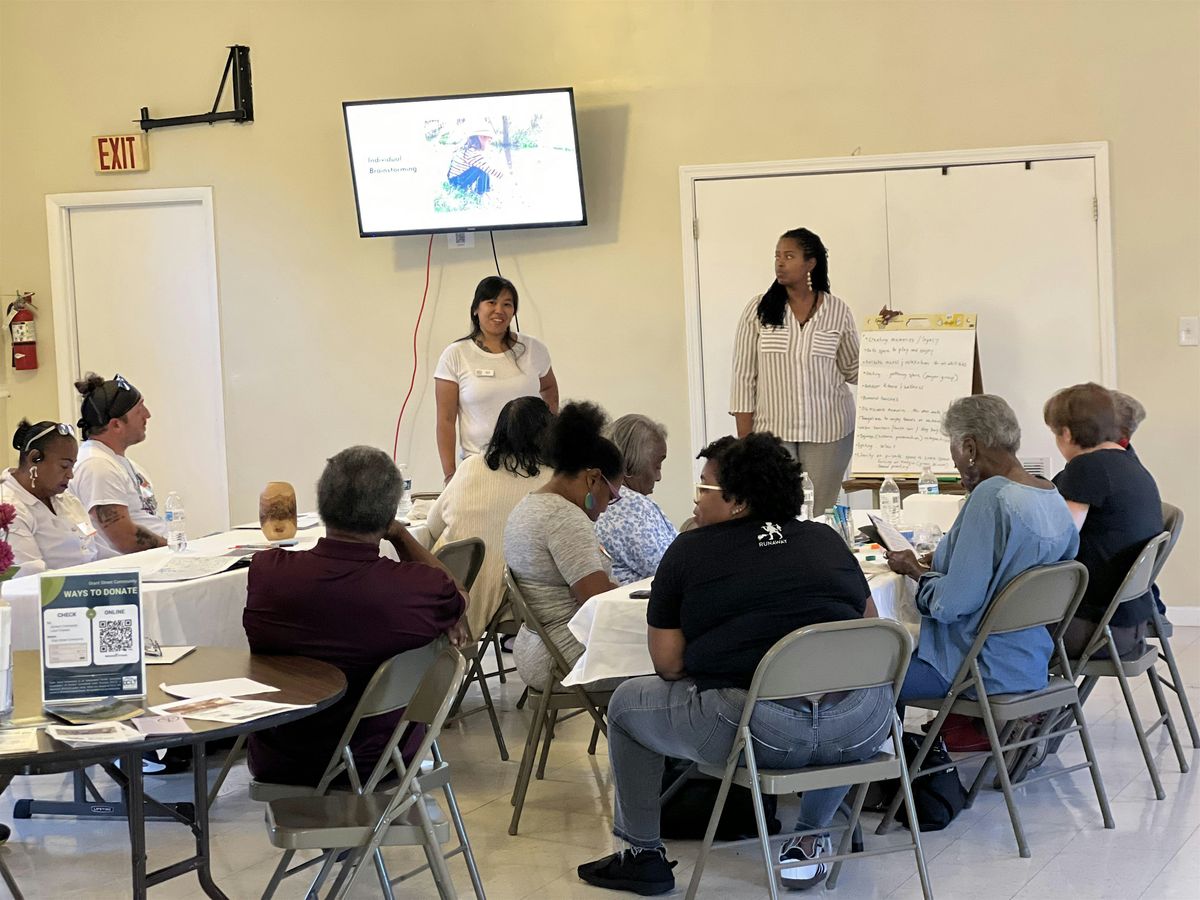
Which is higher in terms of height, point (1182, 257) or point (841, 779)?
point (1182, 257)

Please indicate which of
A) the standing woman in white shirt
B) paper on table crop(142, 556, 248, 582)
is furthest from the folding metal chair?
the standing woman in white shirt

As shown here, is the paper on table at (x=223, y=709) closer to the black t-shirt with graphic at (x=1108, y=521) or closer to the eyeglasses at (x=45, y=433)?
the eyeglasses at (x=45, y=433)

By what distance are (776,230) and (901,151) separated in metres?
0.70

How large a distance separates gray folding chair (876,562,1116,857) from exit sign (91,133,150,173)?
5.46 meters

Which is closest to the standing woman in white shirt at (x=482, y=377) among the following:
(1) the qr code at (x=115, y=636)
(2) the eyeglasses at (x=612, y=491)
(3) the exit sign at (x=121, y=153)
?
(2) the eyeglasses at (x=612, y=491)

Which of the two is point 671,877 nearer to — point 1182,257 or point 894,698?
point 894,698

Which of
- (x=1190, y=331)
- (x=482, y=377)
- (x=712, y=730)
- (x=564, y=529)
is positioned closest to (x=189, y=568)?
(x=564, y=529)

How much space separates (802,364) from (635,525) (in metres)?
2.15

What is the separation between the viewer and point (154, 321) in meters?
7.64

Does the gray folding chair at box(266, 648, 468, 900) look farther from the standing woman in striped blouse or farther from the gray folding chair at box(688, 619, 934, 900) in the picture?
the standing woman in striped blouse

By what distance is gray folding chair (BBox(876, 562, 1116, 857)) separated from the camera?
363 cm

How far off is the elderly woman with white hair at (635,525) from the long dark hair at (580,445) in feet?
0.58

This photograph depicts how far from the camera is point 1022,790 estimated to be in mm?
4250

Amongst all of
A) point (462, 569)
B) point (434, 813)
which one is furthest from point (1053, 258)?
point (434, 813)
